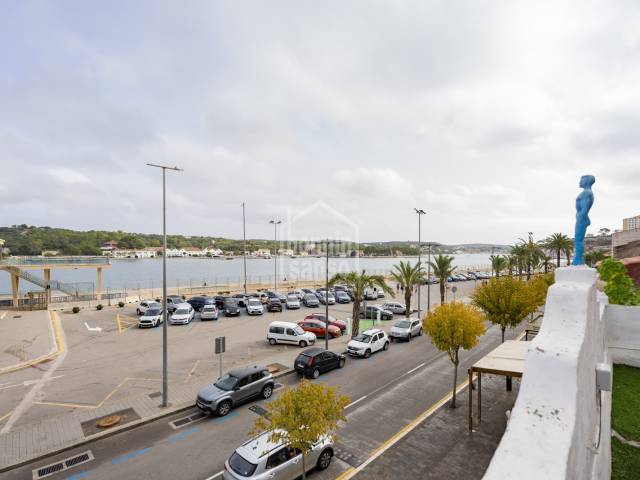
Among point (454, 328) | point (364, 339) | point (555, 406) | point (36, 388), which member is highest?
point (555, 406)

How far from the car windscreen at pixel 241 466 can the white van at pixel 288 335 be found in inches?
607

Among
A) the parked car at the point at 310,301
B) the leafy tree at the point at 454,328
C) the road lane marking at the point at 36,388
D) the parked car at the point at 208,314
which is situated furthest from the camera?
the parked car at the point at 310,301

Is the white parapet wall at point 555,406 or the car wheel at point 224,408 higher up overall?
the white parapet wall at point 555,406

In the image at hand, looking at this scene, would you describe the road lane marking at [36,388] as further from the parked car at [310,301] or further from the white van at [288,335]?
the parked car at [310,301]

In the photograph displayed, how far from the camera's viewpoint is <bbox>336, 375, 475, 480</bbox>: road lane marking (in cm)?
1035

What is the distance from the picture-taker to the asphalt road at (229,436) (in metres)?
10.5

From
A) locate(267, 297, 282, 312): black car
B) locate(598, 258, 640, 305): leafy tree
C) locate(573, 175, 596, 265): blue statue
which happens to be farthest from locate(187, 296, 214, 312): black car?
locate(573, 175, 596, 265): blue statue

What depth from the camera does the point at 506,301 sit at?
20.5 meters

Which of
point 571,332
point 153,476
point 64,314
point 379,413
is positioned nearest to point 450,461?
point 379,413

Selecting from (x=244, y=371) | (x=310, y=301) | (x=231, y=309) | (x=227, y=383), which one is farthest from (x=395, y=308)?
(x=227, y=383)

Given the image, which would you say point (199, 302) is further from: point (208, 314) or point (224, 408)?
point (224, 408)

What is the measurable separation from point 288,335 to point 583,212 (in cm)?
2019

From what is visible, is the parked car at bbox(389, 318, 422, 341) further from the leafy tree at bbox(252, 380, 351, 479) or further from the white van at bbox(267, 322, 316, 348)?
the leafy tree at bbox(252, 380, 351, 479)

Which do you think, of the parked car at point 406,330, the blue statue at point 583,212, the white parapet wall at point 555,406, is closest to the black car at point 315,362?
the parked car at point 406,330
